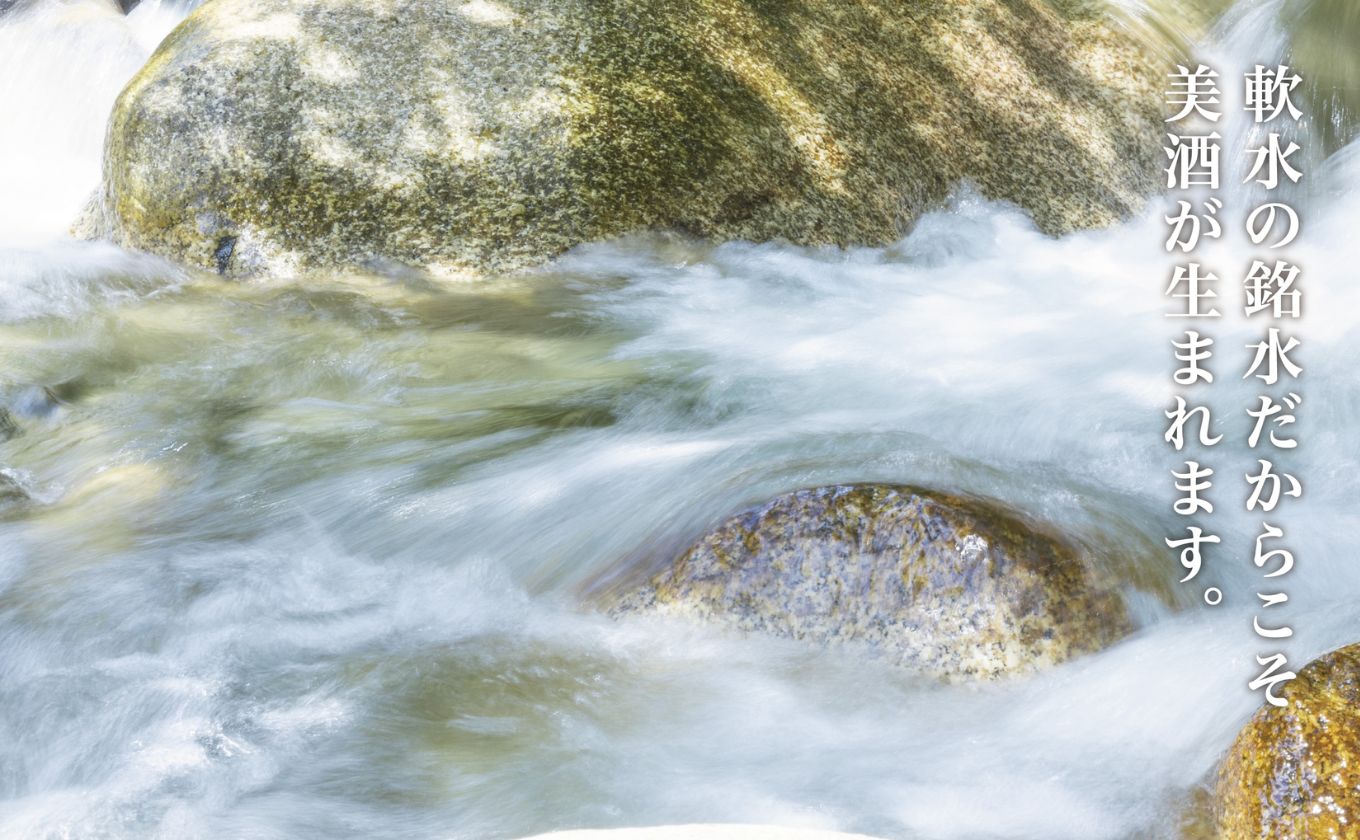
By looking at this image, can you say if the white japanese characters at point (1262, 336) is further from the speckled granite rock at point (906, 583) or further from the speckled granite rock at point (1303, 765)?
the speckled granite rock at point (906, 583)

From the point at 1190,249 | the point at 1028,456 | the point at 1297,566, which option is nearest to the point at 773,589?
the point at 1028,456

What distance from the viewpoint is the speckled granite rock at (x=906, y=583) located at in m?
3.96

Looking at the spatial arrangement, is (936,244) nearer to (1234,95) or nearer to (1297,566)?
(1297,566)

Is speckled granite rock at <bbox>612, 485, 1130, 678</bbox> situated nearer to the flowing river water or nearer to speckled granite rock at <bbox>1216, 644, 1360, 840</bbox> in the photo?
the flowing river water

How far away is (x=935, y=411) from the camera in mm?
5699

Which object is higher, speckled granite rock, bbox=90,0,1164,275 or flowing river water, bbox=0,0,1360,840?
speckled granite rock, bbox=90,0,1164,275

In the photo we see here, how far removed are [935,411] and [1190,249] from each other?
401 cm

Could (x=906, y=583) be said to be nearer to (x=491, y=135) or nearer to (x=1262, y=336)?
(x=491, y=135)

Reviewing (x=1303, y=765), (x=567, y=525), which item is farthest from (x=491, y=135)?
(x=1303, y=765)

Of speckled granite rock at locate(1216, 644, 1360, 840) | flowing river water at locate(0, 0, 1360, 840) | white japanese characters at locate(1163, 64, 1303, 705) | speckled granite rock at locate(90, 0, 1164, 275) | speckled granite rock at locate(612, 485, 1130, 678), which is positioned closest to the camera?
speckled granite rock at locate(1216, 644, 1360, 840)

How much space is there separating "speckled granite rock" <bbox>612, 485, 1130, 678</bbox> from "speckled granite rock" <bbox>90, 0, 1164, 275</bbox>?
2929 mm

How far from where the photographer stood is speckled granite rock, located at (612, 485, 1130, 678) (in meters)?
3.96

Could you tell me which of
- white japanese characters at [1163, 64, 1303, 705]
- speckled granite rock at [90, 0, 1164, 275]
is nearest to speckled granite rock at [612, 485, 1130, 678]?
white japanese characters at [1163, 64, 1303, 705]

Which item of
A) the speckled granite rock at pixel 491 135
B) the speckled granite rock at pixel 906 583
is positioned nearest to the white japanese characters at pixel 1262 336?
the speckled granite rock at pixel 906 583
